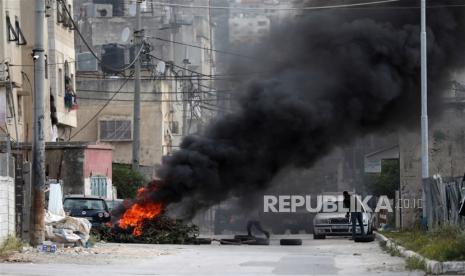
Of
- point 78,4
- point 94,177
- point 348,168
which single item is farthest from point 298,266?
point 78,4

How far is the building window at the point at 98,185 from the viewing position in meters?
40.2

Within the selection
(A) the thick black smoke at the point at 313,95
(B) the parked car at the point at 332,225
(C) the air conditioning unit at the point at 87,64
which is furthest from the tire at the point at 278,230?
(C) the air conditioning unit at the point at 87,64

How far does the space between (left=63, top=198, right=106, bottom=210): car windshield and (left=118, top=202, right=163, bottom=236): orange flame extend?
1.97 meters

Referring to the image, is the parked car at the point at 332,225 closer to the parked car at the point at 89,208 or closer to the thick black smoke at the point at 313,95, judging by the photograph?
the thick black smoke at the point at 313,95

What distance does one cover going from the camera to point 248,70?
30.4 meters

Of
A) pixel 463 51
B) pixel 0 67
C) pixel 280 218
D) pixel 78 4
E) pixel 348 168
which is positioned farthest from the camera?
pixel 78 4

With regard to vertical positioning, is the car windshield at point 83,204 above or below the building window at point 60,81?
below

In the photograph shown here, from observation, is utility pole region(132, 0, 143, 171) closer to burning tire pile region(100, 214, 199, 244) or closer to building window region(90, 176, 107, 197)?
building window region(90, 176, 107, 197)

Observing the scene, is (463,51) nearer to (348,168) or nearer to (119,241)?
(119,241)

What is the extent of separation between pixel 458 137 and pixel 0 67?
17840 mm

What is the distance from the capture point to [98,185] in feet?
135

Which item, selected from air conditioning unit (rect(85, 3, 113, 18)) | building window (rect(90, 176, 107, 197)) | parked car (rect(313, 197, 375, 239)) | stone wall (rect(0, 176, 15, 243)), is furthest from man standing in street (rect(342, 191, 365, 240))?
air conditioning unit (rect(85, 3, 113, 18))

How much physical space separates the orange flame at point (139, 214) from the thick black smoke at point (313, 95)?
350mm

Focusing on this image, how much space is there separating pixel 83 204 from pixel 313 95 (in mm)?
7836
